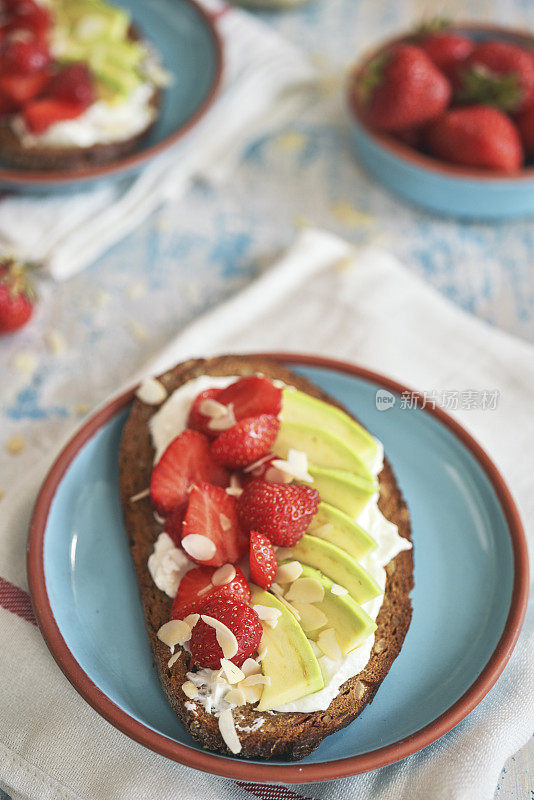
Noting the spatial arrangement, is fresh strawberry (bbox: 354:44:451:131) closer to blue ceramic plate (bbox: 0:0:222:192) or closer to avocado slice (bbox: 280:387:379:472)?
blue ceramic plate (bbox: 0:0:222:192)

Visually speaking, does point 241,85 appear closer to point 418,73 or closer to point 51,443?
point 418,73

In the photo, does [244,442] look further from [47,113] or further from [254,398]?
[47,113]

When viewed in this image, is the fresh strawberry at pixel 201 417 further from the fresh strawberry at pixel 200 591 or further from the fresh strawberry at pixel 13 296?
the fresh strawberry at pixel 13 296

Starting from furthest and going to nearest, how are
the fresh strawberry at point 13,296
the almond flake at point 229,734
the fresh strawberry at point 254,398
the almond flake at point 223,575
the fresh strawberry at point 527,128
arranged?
the fresh strawberry at point 527,128, the fresh strawberry at point 13,296, the fresh strawberry at point 254,398, the almond flake at point 223,575, the almond flake at point 229,734

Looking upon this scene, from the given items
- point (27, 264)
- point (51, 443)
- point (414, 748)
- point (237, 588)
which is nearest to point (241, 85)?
point (27, 264)

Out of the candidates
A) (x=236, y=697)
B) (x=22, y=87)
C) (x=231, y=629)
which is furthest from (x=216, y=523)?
(x=22, y=87)

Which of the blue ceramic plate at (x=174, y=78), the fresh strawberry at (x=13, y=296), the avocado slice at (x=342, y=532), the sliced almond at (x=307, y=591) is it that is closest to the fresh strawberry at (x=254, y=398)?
the avocado slice at (x=342, y=532)
